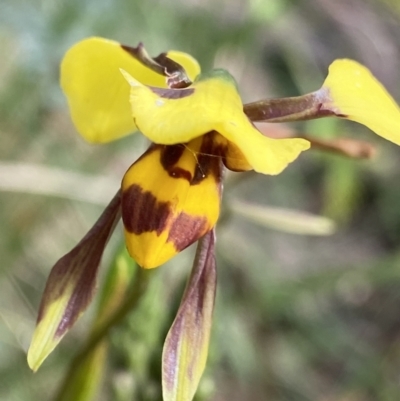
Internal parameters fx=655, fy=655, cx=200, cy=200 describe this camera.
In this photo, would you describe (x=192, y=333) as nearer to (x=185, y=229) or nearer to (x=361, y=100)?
(x=185, y=229)

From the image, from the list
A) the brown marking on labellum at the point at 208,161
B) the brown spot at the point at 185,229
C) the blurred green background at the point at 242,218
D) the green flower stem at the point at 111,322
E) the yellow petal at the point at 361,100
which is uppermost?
the yellow petal at the point at 361,100

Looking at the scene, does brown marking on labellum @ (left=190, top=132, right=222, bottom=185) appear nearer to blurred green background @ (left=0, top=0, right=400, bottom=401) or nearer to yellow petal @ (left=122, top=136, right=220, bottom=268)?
yellow petal @ (left=122, top=136, right=220, bottom=268)

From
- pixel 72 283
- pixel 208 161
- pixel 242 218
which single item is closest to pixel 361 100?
pixel 208 161

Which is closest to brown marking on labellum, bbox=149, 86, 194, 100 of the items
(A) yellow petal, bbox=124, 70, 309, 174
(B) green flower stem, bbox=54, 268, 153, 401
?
(A) yellow petal, bbox=124, 70, 309, 174

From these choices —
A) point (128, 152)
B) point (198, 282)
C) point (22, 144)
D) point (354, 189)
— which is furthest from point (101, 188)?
point (354, 189)

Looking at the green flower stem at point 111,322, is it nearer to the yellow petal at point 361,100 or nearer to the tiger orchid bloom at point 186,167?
the tiger orchid bloom at point 186,167

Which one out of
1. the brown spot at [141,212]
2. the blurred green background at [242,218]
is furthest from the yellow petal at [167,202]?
the blurred green background at [242,218]
